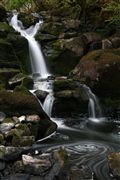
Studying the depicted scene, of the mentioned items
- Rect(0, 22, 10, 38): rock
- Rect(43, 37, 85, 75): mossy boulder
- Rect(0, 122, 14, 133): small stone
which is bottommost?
Rect(0, 122, 14, 133): small stone

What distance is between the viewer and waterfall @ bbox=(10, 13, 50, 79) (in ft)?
Answer: 76.2

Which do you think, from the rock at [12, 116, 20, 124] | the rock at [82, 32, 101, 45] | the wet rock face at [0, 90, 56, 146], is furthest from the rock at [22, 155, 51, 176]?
the rock at [82, 32, 101, 45]

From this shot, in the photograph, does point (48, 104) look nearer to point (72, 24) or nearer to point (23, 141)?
point (23, 141)

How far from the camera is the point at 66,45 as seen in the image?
23484mm

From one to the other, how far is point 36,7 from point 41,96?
16.7 metres

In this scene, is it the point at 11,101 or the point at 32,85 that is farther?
the point at 32,85

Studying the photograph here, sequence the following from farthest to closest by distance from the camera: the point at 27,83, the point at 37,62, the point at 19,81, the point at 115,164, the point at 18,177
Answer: the point at 37,62
the point at 27,83
the point at 19,81
the point at 115,164
the point at 18,177

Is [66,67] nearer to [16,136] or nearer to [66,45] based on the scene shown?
[66,45]

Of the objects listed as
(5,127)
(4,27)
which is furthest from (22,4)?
(5,127)

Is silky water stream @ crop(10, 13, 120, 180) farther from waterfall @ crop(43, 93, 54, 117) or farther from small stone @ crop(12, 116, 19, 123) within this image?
small stone @ crop(12, 116, 19, 123)

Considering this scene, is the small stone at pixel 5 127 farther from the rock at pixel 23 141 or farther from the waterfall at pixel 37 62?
the waterfall at pixel 37 62

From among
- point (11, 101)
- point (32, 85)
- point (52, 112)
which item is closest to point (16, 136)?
point (11, 101)

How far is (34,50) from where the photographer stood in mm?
24438

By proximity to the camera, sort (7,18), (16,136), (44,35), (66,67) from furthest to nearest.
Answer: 1. (7,18)
2. (44,35)
3. (66,67)
4. (16,136)
